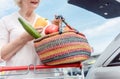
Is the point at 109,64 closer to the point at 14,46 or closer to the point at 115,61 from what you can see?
the point at 115,61

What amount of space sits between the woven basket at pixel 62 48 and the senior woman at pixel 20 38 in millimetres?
82

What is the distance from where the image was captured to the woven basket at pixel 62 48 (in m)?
Answer: 2.41

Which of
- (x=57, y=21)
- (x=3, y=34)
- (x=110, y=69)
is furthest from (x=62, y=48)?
(x=3, y=34)

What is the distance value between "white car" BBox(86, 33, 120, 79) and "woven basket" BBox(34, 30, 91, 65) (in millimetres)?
172

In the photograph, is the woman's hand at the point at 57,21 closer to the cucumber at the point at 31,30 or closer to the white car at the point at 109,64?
the cucumber at the point at 31,30

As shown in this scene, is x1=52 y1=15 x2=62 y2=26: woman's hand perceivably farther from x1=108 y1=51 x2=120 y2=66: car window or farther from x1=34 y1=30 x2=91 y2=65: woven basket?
x1=108 y1=51 x2=120 y2=66: car window

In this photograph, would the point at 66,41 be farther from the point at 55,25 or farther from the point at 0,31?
the point at 0,31

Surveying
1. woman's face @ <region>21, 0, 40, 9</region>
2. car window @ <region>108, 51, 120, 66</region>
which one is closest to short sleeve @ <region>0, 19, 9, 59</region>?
woman's face @ <region>21, 0, 40, 9</region>

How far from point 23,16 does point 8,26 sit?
0.46 ft

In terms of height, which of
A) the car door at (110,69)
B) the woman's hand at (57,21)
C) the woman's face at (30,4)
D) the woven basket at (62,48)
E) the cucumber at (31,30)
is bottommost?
the car door at (110,69)

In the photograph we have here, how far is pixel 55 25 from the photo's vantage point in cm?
253

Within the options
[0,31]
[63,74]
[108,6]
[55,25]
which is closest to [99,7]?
[108,6]

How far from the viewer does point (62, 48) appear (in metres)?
2.41

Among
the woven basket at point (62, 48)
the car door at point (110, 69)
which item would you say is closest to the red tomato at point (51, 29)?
the woven basket at point (62, 48)
